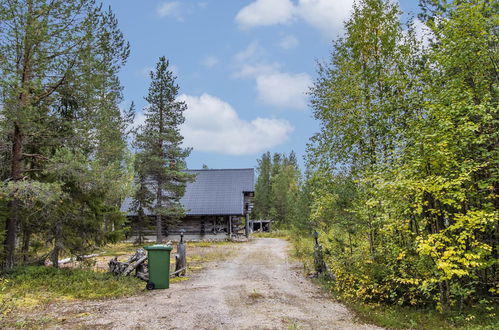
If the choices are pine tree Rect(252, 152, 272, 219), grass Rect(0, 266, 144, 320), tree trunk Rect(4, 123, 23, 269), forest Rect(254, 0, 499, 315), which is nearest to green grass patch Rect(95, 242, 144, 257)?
tree trunk Rect(4, 123, 23, 269)

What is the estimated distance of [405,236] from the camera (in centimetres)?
832

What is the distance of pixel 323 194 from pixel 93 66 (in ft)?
29.3

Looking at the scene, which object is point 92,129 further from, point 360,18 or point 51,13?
point 360,18

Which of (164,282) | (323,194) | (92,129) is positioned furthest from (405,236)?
(92,129)

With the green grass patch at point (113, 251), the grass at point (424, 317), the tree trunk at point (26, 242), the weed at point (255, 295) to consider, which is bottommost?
the green grass patch at point (113, 251)

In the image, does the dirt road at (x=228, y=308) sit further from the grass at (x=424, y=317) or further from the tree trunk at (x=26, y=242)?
the tree trunk at (x=26, y=242)

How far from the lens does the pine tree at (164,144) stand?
27.5 metres

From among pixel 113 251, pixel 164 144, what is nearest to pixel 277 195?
pixel 164 144

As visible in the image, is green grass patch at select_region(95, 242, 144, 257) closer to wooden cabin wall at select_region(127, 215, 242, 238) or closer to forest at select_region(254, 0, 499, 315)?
wooden cabin wall at select_region(127, 215, 242, 238)

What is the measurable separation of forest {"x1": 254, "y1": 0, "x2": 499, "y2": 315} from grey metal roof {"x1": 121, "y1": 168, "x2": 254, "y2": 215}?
2333 centimetres

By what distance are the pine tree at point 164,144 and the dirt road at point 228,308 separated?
16.4 metres

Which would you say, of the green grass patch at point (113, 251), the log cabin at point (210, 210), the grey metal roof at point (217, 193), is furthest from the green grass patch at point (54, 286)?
the grey metal roof at point (217, 193)

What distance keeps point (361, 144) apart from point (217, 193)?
92.5ft

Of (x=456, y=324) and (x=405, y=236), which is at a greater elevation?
(x=405, y=236)
